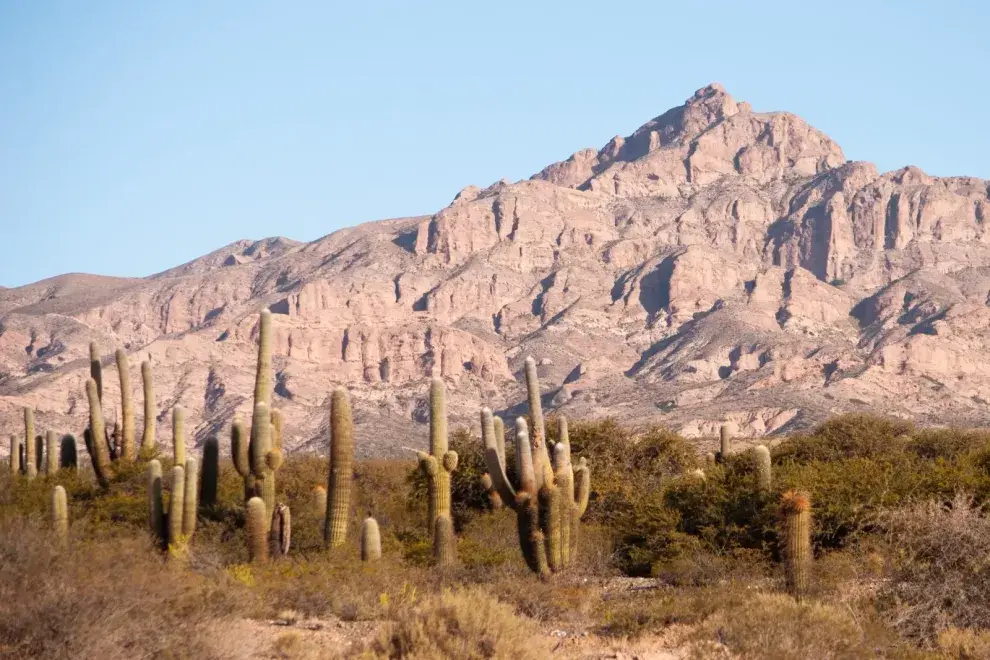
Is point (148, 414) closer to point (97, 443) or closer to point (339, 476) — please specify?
point (97, 443)

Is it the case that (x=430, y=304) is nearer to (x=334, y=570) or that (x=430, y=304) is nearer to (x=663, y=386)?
(x=663, y=386)

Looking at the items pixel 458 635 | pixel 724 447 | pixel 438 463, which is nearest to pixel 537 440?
pixel 438 463

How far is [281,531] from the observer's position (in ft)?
65.9

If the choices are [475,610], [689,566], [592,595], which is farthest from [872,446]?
[475,610]

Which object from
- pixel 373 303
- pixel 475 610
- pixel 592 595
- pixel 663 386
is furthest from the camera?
pixel 373 303

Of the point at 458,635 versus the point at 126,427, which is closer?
the point at 458,635

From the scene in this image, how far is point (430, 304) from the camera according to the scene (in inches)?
6570

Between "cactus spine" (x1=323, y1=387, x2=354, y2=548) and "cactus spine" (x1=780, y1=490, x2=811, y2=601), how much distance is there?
7.63 m

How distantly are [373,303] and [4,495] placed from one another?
465ft

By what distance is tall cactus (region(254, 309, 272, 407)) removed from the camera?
2216 centimetres

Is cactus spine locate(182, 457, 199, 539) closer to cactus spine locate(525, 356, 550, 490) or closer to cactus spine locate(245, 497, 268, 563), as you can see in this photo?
cactus spine locate(245, 497, 268, 563)

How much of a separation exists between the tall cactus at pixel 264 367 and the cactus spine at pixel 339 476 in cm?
157

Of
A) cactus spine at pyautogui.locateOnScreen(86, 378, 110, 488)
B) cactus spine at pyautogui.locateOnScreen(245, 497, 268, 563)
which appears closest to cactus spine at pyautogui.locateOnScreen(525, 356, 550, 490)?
cactus spine at pyautogui.locateOnScreen(245, 497, 268, 563)

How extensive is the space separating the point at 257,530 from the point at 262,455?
1675mm
